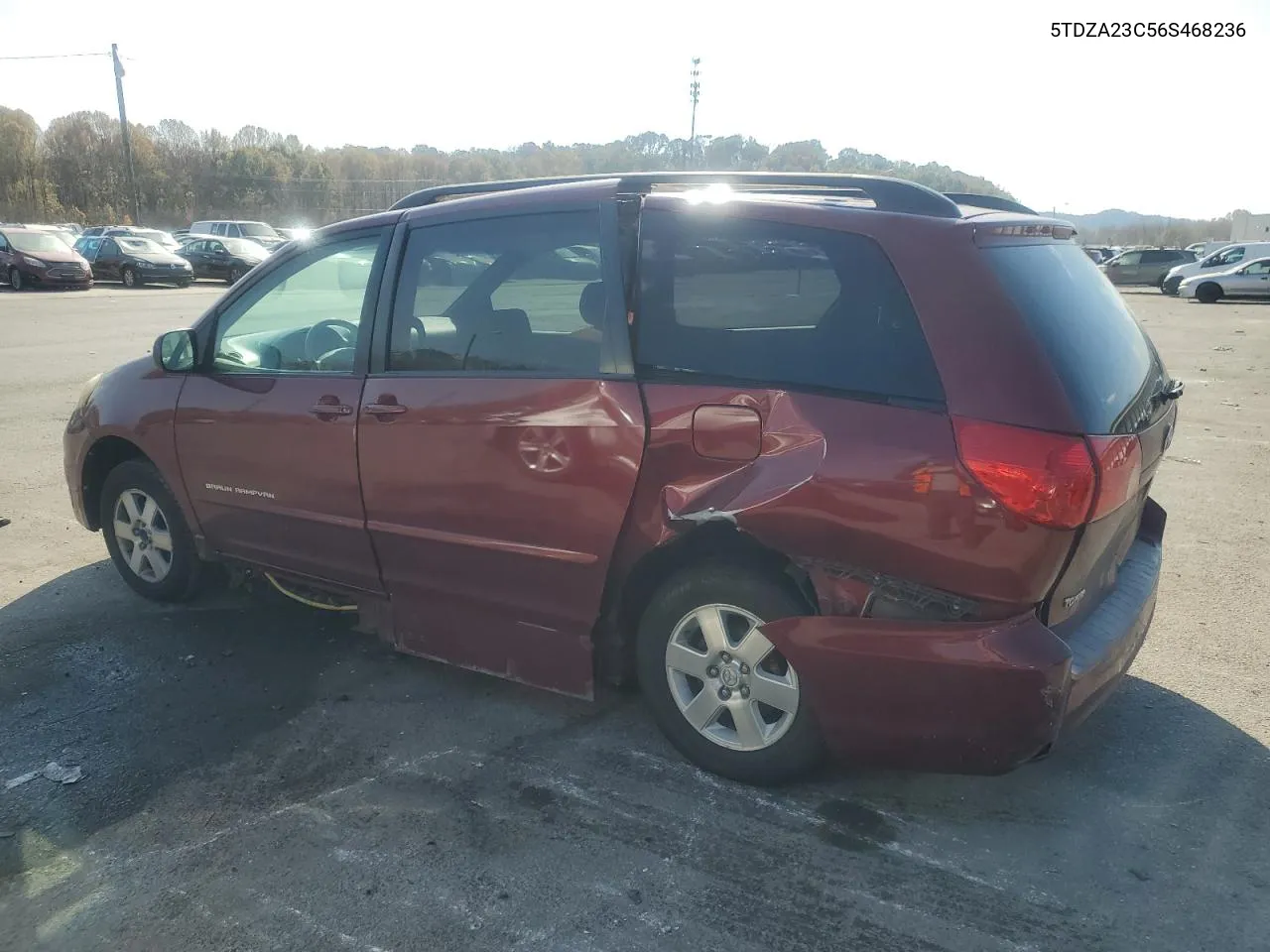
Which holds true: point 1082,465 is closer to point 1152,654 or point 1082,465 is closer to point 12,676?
point 1152,654

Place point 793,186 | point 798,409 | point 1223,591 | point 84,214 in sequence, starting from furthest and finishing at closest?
point 84,214
point 1223,591
point 793,186
point 798,409

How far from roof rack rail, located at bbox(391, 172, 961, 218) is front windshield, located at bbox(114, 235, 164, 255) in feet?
95.9

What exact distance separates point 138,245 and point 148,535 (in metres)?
28.4

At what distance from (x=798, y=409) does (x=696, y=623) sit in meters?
0.81

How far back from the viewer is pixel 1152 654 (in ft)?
13.8

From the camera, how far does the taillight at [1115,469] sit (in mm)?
2658

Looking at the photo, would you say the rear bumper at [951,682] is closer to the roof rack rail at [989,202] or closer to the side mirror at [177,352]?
the roof rack rail at [989,202]

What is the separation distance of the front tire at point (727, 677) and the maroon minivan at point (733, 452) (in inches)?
0.4

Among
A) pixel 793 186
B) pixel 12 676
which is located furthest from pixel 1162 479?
pixel 12 676

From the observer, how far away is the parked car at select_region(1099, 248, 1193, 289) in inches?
1526

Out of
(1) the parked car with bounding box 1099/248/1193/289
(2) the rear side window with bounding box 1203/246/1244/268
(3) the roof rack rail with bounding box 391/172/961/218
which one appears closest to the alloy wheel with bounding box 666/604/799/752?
(3) the roof rack rail with bounding box 391/172/961/218

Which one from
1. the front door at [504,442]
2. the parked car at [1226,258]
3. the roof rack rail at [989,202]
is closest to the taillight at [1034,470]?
the front door at [504,442]

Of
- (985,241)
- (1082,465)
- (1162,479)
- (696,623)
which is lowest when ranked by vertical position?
(1162,479)

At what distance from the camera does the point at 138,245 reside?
2920cm
